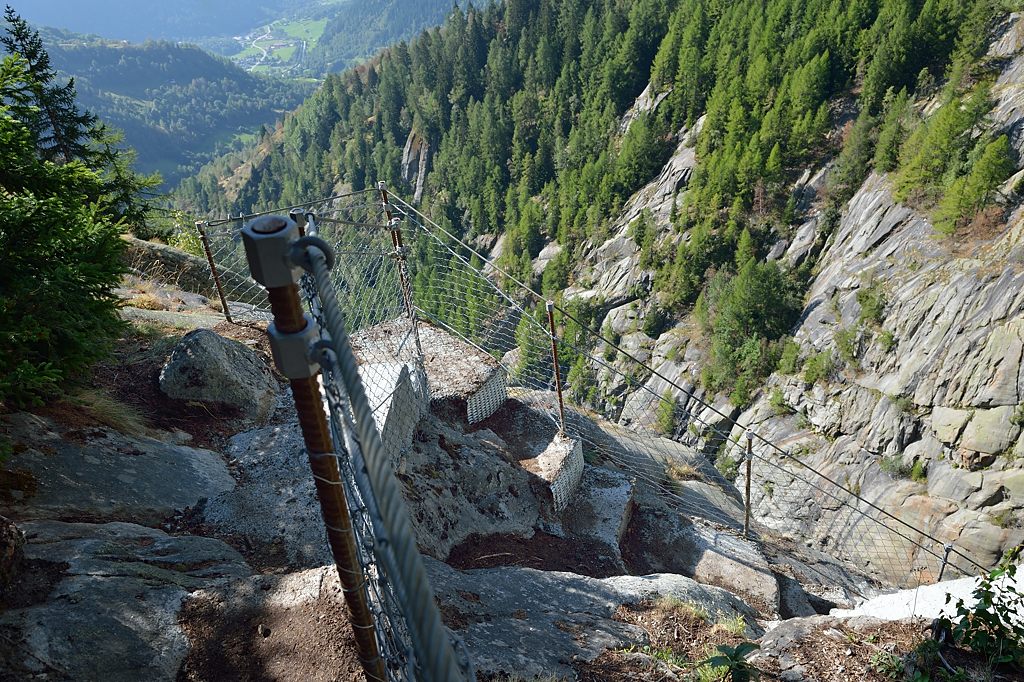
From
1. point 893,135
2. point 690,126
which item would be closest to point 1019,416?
point 893,135

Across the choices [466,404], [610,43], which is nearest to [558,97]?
[610,43]

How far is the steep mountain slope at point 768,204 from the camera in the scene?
21.9m

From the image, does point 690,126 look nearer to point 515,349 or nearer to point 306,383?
point 515,349

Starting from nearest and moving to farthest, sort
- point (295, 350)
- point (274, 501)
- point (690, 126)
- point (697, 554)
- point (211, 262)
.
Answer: point (295, 350) → point (274, 501) → point (697, 554) → point (211, 262) → point (690, 126)

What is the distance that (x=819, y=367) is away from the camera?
87.8 ft

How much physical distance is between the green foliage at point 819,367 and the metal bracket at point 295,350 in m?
28.6

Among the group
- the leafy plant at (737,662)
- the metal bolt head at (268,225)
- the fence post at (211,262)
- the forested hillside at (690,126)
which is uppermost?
the forested hillside at (690,126)

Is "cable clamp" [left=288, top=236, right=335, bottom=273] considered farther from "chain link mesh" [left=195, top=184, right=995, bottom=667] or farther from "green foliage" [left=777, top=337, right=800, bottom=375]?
"green foliage" [left=777, top=337, right=800, bottom=375]

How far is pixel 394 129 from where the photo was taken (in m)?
81.8

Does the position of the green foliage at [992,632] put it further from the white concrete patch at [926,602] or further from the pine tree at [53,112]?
the pine tree at [53,112]

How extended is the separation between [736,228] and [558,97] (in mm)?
33518

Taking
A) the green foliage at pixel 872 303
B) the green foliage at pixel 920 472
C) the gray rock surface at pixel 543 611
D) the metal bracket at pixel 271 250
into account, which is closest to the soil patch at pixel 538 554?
the gray rock surface at pixel 543 611

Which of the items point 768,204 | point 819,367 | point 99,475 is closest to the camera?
point 99,475

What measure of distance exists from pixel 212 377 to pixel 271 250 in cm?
450
